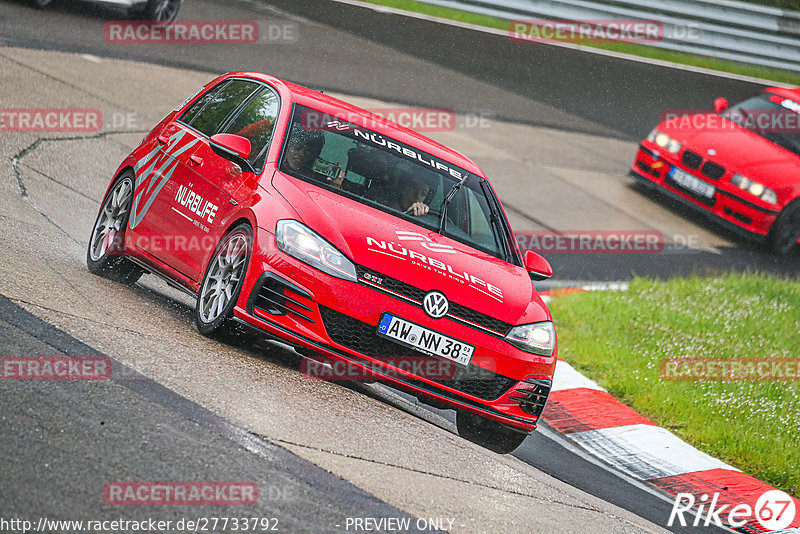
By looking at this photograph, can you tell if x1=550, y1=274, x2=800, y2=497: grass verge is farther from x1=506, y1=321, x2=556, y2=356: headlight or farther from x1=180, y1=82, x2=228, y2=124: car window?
x1=180, y1=82, x2=228, y2=124: car window

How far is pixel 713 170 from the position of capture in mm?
13984

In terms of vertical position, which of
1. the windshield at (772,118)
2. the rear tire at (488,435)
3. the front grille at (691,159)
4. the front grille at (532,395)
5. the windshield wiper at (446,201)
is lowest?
the rear tire at (488,435)

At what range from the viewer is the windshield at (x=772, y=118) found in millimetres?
14859

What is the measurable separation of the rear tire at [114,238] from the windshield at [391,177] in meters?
1.57

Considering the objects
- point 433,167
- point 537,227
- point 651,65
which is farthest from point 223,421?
point 651,65

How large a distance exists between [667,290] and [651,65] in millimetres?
10579

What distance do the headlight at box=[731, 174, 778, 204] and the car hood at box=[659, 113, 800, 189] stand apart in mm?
64

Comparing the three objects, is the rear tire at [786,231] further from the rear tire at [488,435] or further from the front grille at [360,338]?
the front grille at [360,338]

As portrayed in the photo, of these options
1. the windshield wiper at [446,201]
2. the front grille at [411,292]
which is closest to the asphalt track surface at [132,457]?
the front grille at [411,292]

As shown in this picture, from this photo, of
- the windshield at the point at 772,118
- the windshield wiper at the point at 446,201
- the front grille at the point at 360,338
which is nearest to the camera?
the front grille at the point at 360,338

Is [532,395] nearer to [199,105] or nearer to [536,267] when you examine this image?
[536,267]

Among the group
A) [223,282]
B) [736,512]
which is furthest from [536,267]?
[223,282]

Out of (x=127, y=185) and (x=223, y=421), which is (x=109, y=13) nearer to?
(x=127, y=185)

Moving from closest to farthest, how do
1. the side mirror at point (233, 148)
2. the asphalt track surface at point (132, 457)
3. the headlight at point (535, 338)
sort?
the asphalt track surface at point (132, 457) < the headlight at point (535, 338) < the side mirror at point (233, 148)
